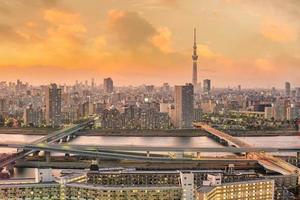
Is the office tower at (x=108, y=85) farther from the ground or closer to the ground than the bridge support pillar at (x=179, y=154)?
farther from the ground

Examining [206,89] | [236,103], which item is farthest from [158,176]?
[206,89]

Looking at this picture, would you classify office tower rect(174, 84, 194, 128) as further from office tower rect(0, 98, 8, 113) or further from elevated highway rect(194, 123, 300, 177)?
office tower rect(0, 98, 8, 113)

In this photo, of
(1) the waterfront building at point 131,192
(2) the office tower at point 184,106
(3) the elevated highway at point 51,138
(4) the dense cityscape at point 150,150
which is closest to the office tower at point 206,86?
(4) the dense cityscape at point 150,150

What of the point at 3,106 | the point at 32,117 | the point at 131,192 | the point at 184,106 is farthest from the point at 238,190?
the point at 3,106

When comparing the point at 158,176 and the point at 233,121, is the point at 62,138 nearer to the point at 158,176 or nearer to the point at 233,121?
the point at 233,121

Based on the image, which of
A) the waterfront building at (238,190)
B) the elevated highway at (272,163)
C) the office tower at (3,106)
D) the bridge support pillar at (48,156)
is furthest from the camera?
the office tower at (3,106)

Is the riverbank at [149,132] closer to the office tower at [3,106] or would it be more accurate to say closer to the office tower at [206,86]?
the office tower at [3,106]
